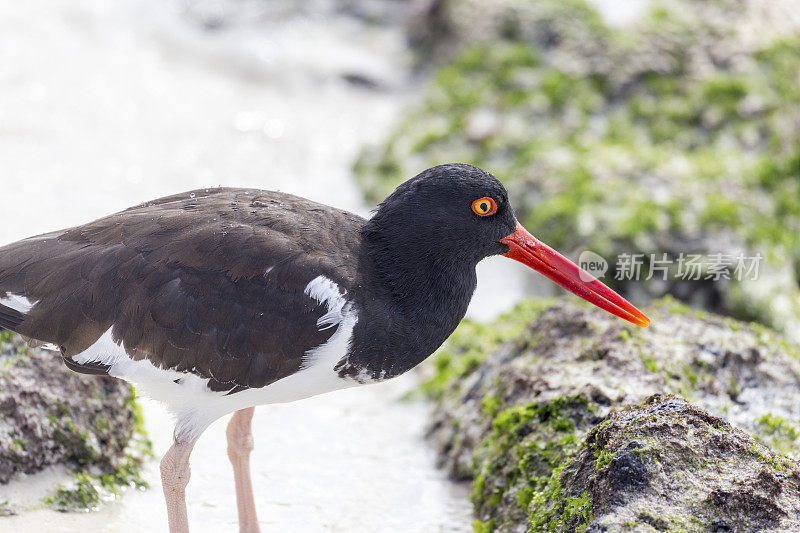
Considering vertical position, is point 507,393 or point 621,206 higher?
point 621,206

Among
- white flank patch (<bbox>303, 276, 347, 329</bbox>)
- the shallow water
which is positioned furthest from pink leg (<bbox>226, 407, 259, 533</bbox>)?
white flank patch (<bbox>303, 276, 347, 329</bbox>)

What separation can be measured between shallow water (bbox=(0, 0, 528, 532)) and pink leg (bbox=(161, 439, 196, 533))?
46 centimetres

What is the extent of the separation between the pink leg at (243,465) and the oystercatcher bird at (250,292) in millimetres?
434

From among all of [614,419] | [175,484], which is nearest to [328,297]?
[175,484]

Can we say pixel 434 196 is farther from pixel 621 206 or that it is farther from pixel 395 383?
pixel 621 206

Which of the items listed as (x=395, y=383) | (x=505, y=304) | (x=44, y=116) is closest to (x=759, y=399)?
(x=395, y=383)

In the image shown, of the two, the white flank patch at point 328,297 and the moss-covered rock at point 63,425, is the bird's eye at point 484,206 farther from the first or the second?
the moss-covered rock at point 63,425

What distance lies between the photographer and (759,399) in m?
5.27

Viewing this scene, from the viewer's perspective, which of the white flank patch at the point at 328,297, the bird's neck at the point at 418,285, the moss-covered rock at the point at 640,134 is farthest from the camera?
the moss-covered rock at the point at 640,134

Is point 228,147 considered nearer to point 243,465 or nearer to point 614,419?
point 243,465

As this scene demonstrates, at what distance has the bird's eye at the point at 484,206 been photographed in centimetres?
479

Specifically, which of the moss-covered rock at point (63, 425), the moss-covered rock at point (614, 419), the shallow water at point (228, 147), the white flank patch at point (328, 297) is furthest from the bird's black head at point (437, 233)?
the moss-covered rock at point (63, 425)

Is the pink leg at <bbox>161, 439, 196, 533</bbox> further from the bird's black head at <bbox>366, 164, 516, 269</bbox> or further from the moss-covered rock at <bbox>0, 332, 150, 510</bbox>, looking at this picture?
the bird's black head at <bbox>366, 164, 516, 269</bbox>

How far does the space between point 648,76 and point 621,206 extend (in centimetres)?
282
